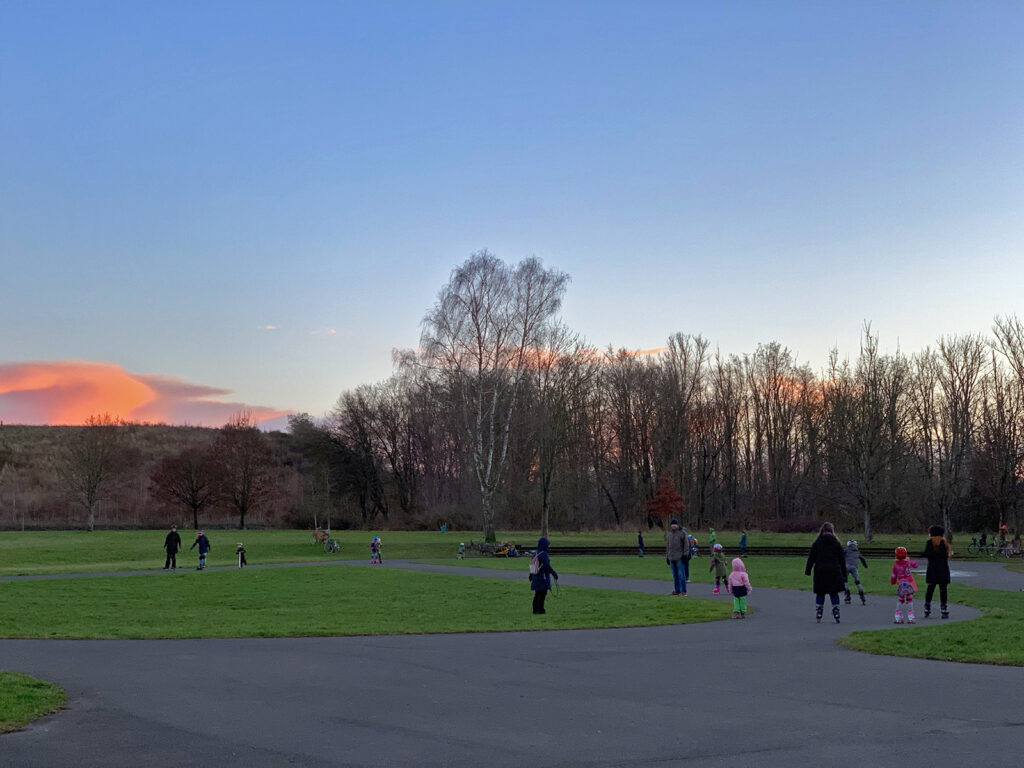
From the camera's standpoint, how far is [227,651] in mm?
14023

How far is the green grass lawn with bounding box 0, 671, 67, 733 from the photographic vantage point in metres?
8.51

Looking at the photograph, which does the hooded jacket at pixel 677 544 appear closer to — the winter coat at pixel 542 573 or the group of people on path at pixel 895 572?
the winter coat at pixel 542 573

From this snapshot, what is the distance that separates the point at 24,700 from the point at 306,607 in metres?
13.5

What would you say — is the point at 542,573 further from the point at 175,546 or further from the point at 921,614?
the point at 175,546

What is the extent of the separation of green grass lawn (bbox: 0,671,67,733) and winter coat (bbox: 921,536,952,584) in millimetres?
14841

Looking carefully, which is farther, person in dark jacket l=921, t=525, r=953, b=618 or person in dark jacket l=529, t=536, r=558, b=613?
person in dark jacket l=529, t=536, r=558, b=613

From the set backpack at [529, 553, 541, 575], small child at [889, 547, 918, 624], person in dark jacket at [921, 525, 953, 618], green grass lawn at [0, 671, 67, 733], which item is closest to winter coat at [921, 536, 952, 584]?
person in dark jacket at [921, 525, 953, 618]

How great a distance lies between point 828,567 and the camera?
1731cm

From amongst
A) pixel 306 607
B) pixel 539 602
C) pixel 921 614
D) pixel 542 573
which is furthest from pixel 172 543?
pixel 921 614

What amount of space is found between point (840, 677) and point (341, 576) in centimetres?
2558

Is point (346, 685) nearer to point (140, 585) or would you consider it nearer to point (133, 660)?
point (133, 660)

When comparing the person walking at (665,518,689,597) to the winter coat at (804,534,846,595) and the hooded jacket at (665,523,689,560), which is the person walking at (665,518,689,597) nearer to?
the hooded jacket at (665,523,689,560)

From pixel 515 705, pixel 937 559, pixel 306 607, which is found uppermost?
pixel 937 559

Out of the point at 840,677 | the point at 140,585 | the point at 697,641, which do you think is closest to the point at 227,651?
the point at 697,641
